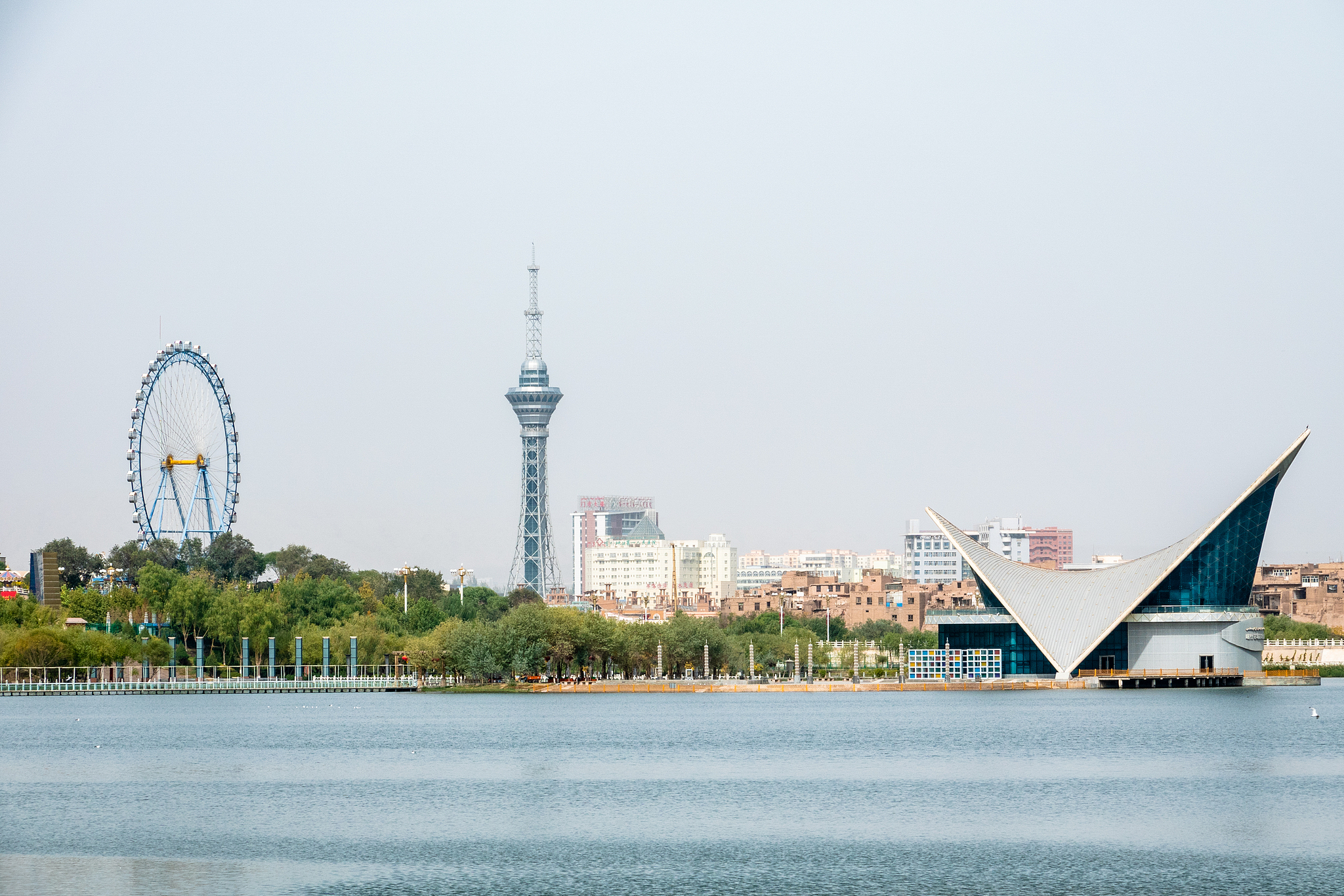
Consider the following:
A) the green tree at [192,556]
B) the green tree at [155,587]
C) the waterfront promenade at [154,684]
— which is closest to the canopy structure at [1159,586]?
the waterfront promenade at [154,684]

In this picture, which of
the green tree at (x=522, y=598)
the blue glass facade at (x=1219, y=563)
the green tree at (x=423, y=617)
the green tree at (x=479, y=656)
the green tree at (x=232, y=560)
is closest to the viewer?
the green tree at (x=479, y=656)

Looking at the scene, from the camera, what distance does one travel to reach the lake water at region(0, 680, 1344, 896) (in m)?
31.9

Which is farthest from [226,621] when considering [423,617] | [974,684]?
A: [974,684]

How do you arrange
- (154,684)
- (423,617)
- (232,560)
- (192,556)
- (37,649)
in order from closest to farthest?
(37,649)
(154,684)
(423,617)
(192,556)
(232,560)

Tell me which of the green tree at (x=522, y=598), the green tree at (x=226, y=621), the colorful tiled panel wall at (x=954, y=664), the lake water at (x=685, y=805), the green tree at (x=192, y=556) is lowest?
the lake water at (x=685, y=805)

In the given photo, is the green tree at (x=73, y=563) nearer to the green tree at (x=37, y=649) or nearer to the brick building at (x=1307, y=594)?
the green tree at (x=37, y=649)

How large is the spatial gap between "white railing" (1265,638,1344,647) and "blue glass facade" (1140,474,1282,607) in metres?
41.7

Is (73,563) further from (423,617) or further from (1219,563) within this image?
(1219,563)

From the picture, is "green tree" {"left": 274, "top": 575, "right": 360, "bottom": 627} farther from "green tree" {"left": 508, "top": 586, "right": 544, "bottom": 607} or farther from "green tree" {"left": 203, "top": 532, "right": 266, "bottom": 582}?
"green tree" {"left": 508, "top": 586, "right": 544, "bottom": 607}

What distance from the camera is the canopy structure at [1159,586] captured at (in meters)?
98.5

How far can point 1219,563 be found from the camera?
9906 centimetres

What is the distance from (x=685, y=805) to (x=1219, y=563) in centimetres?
6417

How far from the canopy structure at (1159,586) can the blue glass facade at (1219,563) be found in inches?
1.4

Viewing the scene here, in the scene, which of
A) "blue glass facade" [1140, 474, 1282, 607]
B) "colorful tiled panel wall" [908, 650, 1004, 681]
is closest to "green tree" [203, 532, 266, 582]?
"colorful tiled panel wall" [908, 650, 1004, 681]
